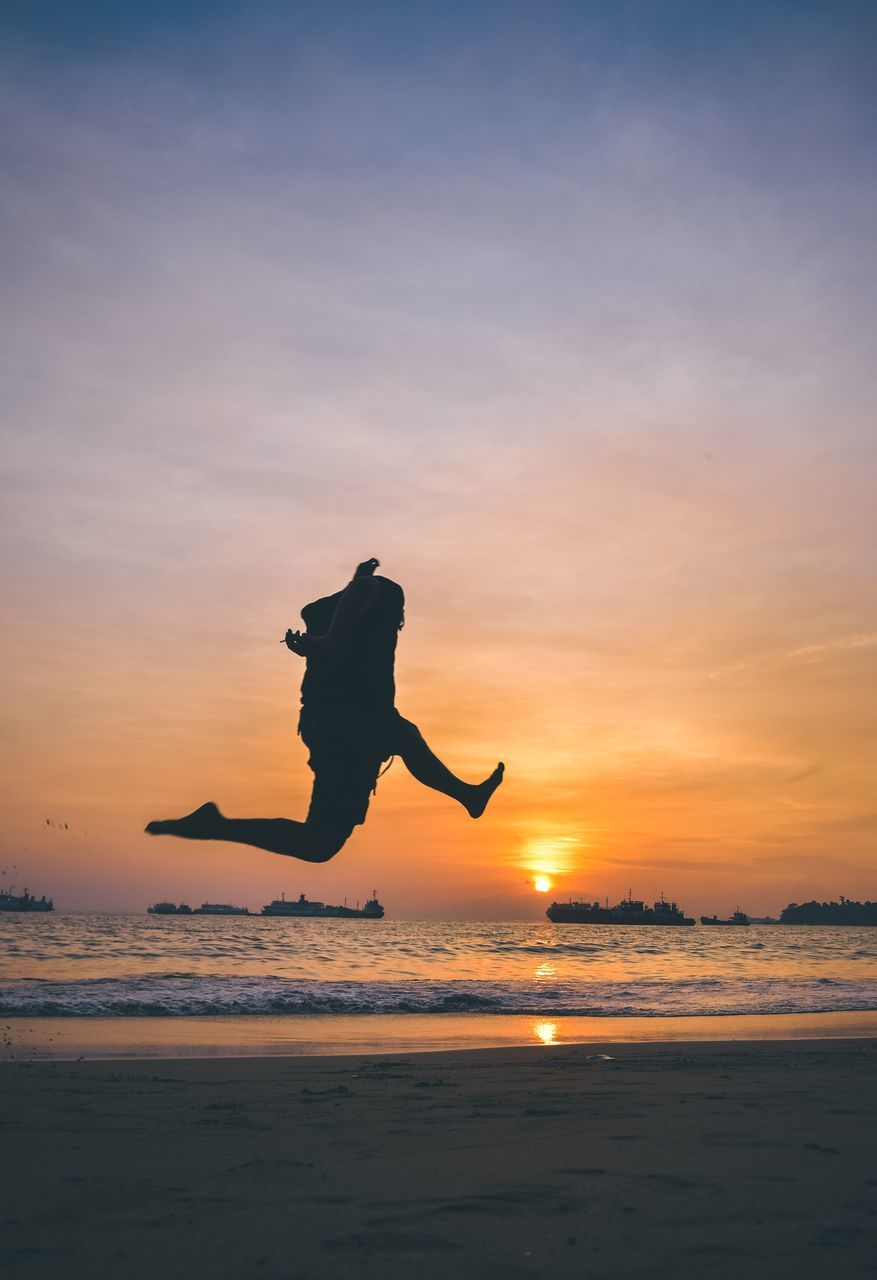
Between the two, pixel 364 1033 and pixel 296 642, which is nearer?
pixel 296 642

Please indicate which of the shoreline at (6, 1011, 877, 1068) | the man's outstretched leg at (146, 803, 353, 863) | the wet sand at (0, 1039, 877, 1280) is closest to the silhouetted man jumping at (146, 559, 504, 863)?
the man's outstretched leg at (146, 803, 353, 863)

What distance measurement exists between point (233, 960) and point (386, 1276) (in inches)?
946

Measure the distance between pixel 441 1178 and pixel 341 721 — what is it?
1.89 meters

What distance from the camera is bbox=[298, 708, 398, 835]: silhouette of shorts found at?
13.5ft

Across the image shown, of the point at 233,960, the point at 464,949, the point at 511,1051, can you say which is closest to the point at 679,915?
the point at 464,949

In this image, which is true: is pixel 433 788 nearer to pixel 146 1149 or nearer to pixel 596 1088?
pixel 146 1149

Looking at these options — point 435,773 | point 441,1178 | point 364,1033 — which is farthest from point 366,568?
point 364,1033

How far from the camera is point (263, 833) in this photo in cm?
396

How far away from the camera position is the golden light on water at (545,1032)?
12.1 m

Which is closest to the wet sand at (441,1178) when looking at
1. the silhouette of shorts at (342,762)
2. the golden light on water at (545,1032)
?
the silhouette of shorts at (342,762)

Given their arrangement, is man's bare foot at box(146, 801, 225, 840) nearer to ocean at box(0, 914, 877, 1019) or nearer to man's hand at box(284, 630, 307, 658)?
man's hand at box(284, 630, 307, 658)

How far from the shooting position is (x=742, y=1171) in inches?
170

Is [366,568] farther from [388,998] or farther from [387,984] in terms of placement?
[387,984]

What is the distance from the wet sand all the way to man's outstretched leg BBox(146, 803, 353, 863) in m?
1.26
